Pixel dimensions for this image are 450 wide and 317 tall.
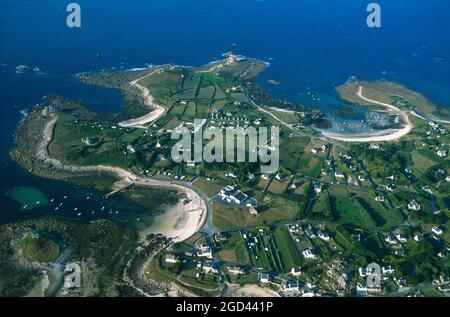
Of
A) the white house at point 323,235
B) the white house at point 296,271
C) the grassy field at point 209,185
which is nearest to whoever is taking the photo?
the white house at point 296,271

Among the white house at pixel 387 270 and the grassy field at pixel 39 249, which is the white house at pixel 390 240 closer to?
the white house at pixel 387 270

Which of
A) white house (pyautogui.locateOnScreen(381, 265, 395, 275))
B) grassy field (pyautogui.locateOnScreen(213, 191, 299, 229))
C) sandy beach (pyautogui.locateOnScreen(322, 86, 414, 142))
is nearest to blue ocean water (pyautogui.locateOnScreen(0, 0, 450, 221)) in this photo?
sandy beach (pyautogui.locateOnScreen(322, 86, 414, 142))

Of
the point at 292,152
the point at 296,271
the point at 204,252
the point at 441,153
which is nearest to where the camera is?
the point at 296,271

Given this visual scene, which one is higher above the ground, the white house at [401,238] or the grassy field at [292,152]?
the grassy field at [292,152]

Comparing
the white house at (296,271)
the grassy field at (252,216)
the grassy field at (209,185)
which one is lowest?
the white house at (296,271)

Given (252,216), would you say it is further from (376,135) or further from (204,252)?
(376,135)

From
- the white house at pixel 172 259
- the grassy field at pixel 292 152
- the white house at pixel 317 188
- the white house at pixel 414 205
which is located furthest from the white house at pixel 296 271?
the white house at pixel 414 205

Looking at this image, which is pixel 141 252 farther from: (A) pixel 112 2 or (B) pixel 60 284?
(A) pixel 112 2

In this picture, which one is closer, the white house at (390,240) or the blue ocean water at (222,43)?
the white house at (390,240)

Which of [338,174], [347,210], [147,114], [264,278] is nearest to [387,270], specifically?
[347,210]

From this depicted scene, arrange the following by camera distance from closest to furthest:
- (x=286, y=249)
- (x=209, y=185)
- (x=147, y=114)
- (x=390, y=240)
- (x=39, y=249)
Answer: (x=39, y=249) < (x=286, y=249) < (x=390, y=240) < (x=209, y=185) < (x=147, y=114)
